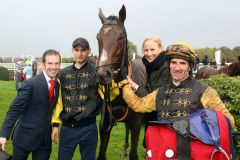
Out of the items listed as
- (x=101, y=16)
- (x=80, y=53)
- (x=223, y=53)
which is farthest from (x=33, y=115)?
(x=223, y=53)

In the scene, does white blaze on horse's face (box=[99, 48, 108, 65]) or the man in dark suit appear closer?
white blaze on horse's face (box=[99, 48, 108, 65])

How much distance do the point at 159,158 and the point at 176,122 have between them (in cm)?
31

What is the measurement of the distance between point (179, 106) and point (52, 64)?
5.40 feet

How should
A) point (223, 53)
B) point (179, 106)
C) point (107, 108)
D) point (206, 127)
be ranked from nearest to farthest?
point (206, 127) → point (179, 106) → point (107, 108) → point (223, 53)

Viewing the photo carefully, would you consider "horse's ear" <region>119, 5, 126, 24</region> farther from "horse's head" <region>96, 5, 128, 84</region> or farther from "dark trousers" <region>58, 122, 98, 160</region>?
"dark trousers" <region>58, 122, 98, 160</region>

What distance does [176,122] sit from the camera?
2.58 meters

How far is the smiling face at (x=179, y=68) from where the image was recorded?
9.29 ft

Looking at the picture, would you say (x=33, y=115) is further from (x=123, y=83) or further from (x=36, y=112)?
(x=123, y=83)

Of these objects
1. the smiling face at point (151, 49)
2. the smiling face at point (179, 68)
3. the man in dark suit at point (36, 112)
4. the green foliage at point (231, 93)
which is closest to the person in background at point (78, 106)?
the man in dark suit at point (36, 112)

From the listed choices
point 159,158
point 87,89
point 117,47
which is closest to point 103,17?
→ point 117,47

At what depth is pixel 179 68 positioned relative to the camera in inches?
111

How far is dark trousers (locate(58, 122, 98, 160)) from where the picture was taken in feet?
12.3

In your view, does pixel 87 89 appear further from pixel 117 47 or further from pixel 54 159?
pixel 54 159

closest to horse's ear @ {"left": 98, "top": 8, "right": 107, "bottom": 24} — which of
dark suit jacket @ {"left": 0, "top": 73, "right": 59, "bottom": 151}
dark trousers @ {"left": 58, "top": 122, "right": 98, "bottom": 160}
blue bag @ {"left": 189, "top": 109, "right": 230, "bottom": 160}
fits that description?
dark suit jacket @ {"left": 0, "top": 73, "right": 59, "bottom": 151}
